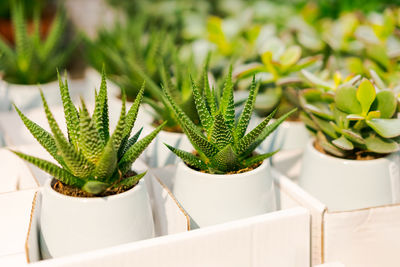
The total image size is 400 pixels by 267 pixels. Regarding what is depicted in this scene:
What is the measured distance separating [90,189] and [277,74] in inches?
17.5

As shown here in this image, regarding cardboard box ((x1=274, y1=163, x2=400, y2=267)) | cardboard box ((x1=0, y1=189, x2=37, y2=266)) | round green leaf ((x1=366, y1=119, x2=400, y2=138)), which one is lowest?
cardboard box ((x1=274, y1=163, x2=400, y2=267))

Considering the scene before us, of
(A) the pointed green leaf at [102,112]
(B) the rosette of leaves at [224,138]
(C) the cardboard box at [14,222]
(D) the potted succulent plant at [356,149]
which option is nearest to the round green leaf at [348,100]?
(D) the potted succulent plant at [356,149]

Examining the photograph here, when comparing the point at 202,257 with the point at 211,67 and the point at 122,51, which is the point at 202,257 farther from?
the point at 122,51

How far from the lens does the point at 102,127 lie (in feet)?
1.79

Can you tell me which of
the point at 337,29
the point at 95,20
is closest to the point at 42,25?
the point at 95,20

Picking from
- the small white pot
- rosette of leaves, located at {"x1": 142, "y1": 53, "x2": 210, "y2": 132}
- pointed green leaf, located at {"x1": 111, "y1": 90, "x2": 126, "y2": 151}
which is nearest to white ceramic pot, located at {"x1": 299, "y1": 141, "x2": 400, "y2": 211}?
rosette of leaves, located at {"x1": 142, "y1": 53, "x2": 210, "y2": 132}

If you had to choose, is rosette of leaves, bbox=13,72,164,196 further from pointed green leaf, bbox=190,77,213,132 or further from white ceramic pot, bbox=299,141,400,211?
white ceramic pot, bbox=299,141,400,211

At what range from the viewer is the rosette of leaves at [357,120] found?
612 millimetres

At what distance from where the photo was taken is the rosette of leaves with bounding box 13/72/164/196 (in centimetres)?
49

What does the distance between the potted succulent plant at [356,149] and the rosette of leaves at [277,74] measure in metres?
0.10

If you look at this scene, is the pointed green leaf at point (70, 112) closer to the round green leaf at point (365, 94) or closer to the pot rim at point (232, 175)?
the pot rim at point (232, 175)

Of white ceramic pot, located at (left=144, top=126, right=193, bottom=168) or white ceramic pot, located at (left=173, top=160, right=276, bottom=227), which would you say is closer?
white ceramic pot, located at (left=173, top=160, right=276, bottom=227)

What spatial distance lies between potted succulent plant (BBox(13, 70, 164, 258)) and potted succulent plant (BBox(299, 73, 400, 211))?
10.8 inches

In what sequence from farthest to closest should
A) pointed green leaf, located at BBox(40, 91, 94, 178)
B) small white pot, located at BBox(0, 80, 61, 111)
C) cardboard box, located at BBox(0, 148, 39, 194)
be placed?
1. small white pot, located at BBox(0, 80, 61, 111)
2. cardboard box, located at BBox(0, 148, 39, 194)
3. pointed green leaf, located at BBox(40, 91, 94, 178)
